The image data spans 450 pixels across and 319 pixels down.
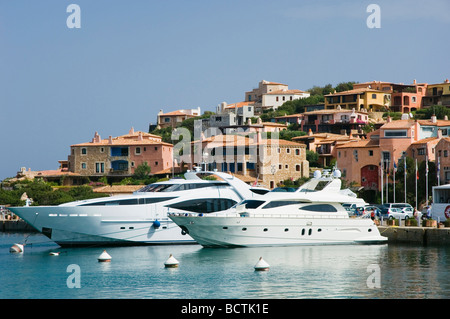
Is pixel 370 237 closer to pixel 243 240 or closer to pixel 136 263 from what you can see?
pixel 243 240

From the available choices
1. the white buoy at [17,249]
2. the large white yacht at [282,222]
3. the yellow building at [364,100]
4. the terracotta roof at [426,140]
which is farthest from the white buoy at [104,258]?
the yellow building at [364,100]

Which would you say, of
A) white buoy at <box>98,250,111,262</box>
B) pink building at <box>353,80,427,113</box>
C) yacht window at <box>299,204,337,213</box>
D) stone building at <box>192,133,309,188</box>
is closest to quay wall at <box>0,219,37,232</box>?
stone building at <box>192,133,309,188</box>

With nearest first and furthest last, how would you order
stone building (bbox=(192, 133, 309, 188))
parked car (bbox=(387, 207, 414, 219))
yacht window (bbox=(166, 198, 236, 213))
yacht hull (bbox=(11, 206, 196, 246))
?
yacht hull (bbox=(11, 206, 196, 246)), yacht window (bbox=(166, 198, 236, 213)), parked car (bbox=(387, 207, 414, 219)), stone building (bbox=(192, 133, 309, 188))

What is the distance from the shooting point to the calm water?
25.8 metres

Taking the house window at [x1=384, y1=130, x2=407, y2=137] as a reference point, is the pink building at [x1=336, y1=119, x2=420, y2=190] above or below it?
below

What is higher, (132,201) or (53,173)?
(53,173)

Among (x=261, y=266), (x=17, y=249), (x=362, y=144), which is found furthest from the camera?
(x=362, y=144)

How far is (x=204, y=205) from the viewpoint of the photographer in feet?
133

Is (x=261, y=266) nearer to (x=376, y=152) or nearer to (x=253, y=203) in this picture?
(x=253, y=203)

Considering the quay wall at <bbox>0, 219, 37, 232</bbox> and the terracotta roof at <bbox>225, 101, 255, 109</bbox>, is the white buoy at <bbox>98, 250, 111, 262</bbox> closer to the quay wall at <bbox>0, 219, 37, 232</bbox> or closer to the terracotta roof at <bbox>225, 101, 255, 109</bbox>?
the quay wall at <bbox>0, 219, 37, 232</bbox>

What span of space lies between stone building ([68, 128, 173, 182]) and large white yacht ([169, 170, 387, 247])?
4355 cm

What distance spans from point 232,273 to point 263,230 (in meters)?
7.74

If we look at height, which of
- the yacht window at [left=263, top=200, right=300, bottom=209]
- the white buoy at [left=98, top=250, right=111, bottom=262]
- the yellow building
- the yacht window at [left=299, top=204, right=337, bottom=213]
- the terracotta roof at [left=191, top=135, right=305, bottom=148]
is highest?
the yellow building

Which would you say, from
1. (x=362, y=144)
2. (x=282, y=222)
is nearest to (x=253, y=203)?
(x=282, y=222)
